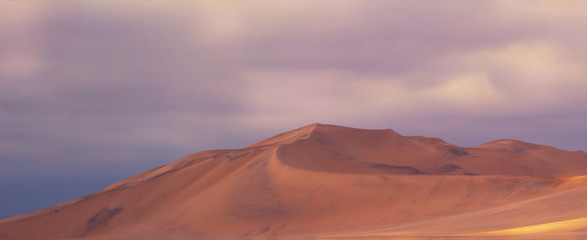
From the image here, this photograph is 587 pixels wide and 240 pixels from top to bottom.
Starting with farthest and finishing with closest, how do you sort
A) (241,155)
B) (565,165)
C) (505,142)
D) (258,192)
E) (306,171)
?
(505,142), (565,165), (241,155), (306,171), (258,192)

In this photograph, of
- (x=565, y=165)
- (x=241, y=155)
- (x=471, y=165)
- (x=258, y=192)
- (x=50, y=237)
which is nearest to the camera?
(x=50, y=237)

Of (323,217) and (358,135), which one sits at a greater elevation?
(358,135)

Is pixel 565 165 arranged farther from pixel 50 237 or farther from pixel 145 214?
pixel 50 237

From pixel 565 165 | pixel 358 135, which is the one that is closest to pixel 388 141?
pixel 358 135

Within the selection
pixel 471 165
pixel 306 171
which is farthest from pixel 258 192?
pixel 471 165

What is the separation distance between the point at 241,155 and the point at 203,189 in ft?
13.3

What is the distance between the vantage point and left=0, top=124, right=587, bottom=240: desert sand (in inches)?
592

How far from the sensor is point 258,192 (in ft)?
76.0

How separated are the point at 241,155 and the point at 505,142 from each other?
2471 cm

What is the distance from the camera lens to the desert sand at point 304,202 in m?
15.0

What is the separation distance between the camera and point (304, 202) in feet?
71.8

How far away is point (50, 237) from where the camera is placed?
21.8 meters

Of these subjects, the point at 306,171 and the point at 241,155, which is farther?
the point at 241,155

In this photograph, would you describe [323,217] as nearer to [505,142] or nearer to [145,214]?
[145,214]
